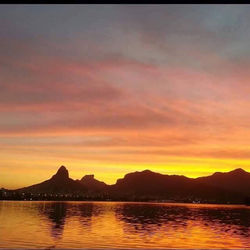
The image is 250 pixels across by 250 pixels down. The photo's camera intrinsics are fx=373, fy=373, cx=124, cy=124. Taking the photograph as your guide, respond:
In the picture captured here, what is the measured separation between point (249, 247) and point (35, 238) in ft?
100.0

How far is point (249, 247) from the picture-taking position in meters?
51.2

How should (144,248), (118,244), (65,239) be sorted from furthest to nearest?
(65,239) < (118,244) < (144,248)

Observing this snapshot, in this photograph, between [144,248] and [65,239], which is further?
[65,239]

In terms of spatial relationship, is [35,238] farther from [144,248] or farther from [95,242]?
[144,248]
